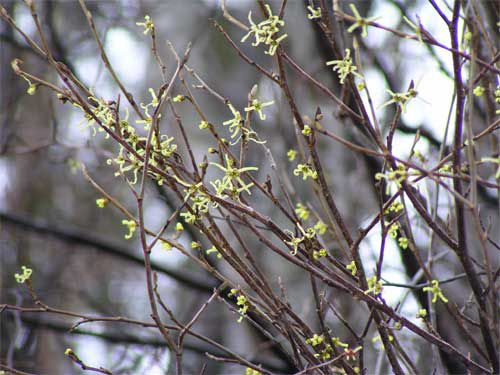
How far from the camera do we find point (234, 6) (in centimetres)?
646

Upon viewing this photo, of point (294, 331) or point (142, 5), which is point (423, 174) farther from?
point (142, 5)

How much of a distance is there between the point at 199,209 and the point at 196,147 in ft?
13.5

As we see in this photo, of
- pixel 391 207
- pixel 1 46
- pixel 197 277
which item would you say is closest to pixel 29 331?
pixel 197 277

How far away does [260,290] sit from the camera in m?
1.51

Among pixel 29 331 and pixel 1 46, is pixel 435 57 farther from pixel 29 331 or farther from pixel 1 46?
pixel 1 46

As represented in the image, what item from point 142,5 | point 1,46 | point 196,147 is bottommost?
point 196,147

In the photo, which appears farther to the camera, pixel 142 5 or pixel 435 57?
pixel 142 5

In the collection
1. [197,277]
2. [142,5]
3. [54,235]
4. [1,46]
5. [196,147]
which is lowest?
[197,277]

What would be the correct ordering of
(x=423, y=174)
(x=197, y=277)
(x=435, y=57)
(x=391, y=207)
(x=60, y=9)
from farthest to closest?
1. (x=60, y=9)
2. (x=197, y=277)
3. (x=435, y=57)
4. (x=391, y=207)
5. (x=423, y=174)

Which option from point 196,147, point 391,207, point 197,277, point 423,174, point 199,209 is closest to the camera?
point 423,174

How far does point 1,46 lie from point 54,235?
2715mm

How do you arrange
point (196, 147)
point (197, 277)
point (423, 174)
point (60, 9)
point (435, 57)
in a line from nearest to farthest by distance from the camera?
point (423, 174) → point (435, 57) → point (197, 277) → point (196, 147) → point (60, 9)

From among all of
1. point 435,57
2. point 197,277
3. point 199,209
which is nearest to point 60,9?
point 197,277

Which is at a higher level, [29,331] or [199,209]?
[29,331]
